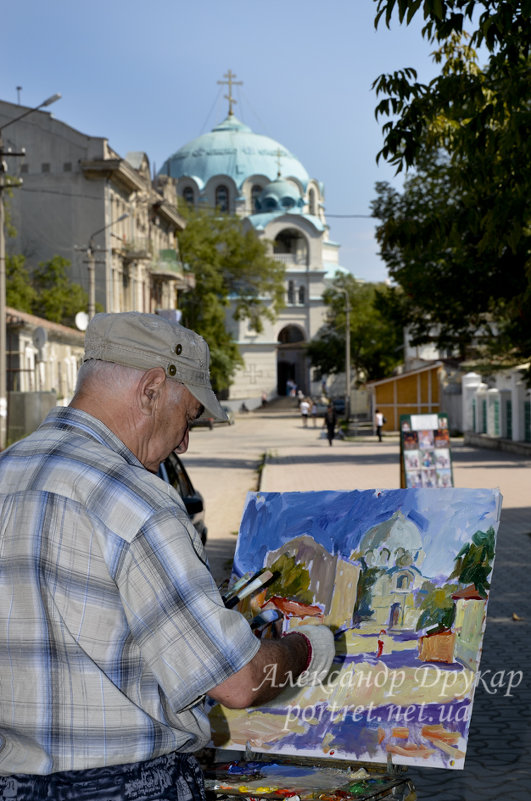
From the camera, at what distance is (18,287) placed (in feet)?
152

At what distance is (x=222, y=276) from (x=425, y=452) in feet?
179

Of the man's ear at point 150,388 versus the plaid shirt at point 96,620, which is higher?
the man's ear at point 150,388

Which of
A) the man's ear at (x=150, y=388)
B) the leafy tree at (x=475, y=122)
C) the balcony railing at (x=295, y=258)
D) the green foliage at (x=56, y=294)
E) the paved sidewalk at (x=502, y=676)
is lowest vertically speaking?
the paved sidewalk at (x=502, y=676)

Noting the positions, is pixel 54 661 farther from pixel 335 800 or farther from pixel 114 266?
pixel 114 266

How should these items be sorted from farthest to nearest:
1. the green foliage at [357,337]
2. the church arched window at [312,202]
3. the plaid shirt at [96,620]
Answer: the church arched window at [312,202] < the green foliage at [357,337] < the plaid shirt at [96,620]

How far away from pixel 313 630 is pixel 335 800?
64cm

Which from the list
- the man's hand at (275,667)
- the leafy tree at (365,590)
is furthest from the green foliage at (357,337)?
the man's hand at (275,667)

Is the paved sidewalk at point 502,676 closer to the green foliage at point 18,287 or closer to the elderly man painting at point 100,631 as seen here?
the elderly man painting at point 100,631

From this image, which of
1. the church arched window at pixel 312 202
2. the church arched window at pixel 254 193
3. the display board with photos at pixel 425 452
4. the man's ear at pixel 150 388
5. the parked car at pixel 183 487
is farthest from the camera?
the church arched window at pixel 312 202

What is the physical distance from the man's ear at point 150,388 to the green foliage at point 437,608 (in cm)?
172

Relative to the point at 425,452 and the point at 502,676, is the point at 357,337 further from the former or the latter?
the point at 502,676

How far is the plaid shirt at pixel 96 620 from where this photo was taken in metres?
2.25

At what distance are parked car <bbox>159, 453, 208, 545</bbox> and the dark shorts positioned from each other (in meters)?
5.96

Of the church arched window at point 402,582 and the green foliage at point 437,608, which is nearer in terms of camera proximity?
the green foliage at point 437,608
